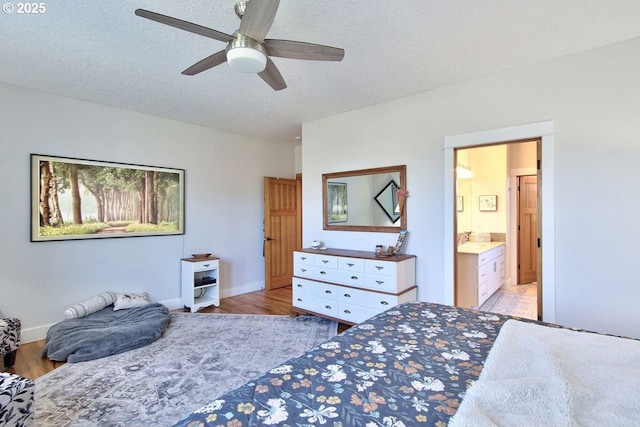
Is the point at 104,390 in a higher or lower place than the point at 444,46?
lower

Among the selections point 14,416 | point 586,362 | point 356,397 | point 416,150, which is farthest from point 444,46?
point 14,416

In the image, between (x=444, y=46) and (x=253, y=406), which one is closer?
(x=253, y=406)

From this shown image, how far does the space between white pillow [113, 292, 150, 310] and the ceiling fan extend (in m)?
2.98

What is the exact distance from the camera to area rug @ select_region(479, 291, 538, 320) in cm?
386

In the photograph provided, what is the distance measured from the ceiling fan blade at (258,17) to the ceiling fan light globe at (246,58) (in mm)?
80

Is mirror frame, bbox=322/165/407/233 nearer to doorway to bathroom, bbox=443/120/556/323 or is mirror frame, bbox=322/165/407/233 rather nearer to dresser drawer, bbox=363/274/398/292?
dresser drawer, bbox=363/274/398/292

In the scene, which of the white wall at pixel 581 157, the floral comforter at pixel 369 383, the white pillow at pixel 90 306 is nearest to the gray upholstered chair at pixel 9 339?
the white pillow at pixel 90 306

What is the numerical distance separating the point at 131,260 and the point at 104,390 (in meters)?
2.01

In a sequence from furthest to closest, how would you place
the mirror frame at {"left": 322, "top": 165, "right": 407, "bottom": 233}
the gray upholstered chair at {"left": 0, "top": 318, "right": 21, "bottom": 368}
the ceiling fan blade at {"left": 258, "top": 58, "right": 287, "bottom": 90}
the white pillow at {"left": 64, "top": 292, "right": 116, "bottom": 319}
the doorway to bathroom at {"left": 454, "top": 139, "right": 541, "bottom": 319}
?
the doorway to bathroom at {"left": 454, "top": 139, "right": 541, "bottom": 319} → the mirror frame at {"left": 322, "top": 165, "right": 407, "bottom": 233} → the white pillow at {"left": 64, "top": 292, "right": 116, "bottom": 319} → the gray upholstered chair at {"left": 0, "top": 318, "right": 21, "bottom": 368} → the ceiling fan blade at {"left": 258, "top": 58, "right": 287, "bottom": 90}

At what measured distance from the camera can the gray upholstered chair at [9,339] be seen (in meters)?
2.46

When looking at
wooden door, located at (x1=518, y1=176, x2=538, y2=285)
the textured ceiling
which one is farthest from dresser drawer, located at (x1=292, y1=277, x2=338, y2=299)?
wooden door, located at (x1=518, y1=176, x2=538, y2=285)

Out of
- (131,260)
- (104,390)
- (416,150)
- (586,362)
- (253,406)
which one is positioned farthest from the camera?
(131,260)

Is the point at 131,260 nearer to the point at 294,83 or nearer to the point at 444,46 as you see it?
the point at 294,83

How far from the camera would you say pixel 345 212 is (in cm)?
400
